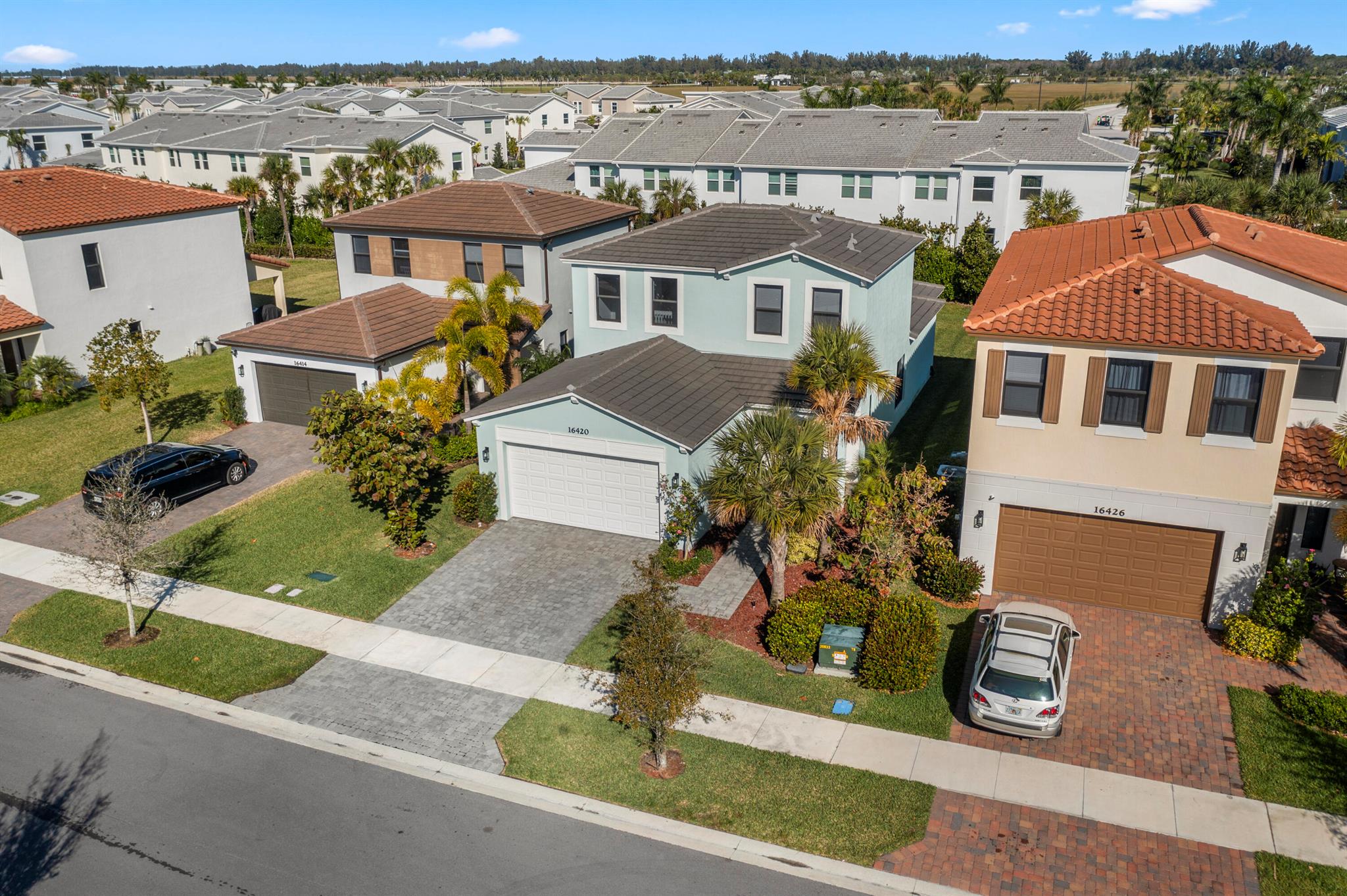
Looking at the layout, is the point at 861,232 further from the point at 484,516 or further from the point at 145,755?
the point at 145,755

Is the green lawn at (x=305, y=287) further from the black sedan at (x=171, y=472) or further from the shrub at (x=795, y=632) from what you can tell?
the shrub at (x=795, y=632)

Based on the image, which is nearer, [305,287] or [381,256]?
[381,256]

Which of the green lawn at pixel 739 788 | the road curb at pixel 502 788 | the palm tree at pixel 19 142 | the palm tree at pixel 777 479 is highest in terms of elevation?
the palm tree at pixel 19 142

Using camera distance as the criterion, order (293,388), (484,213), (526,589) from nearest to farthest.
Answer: (526,589)
(293,388)
(484,213)

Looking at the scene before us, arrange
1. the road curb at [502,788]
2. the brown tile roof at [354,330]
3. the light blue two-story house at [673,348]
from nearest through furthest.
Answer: the road curb at [502,788]
the light blue two-story house at [673,348]
the brown tile roof at [354,330]

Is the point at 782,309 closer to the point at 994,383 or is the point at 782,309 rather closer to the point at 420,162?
the point at 994,383

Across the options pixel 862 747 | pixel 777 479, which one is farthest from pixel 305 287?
pixel 862 747

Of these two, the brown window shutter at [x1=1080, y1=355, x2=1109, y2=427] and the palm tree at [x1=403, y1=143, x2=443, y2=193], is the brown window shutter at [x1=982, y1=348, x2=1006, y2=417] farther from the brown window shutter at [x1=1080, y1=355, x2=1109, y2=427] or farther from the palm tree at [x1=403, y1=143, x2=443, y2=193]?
the palm tree at [x1=403, y1=143, x2=443, y2=193]

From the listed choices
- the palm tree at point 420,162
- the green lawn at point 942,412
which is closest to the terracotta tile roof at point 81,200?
the palm tree at point 420,162
